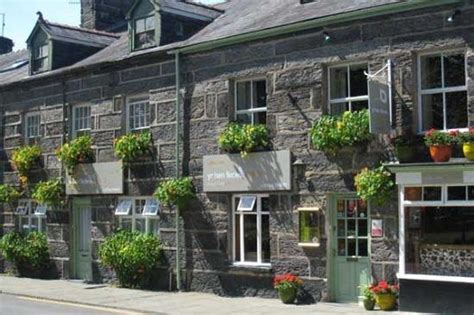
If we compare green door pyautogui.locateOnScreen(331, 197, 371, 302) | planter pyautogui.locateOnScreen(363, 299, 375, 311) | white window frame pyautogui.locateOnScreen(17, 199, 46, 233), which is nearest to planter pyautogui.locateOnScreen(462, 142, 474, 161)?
green door pyautogui.locateOnScreen(331, 197, 371, 302)

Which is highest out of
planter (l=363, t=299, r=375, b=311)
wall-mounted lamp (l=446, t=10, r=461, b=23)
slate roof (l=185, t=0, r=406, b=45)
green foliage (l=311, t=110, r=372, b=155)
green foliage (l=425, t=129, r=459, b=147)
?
slate roof (l=185, t=0, r=406, b=45)

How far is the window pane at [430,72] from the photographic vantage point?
47.1 ft

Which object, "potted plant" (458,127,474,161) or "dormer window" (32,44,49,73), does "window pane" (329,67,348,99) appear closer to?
"potted plant" (458,127,474,161)

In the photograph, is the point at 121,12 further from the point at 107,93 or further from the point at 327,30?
the point at 327,30

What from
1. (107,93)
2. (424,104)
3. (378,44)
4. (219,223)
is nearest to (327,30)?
(378,44)

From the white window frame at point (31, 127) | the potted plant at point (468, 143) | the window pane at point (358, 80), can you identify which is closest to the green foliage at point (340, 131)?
the window pane at point (358, 80)

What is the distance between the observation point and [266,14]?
1816 cm

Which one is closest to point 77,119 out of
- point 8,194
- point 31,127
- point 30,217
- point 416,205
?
point 31,127

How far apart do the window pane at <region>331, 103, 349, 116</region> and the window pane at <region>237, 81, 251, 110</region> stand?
2.46m

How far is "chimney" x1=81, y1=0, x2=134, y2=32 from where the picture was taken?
26.8 m

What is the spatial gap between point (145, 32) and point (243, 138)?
5.32 m

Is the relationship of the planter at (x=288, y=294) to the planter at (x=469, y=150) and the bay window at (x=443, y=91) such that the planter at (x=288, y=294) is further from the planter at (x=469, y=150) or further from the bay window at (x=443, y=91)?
the planter at (x=469, y=150)

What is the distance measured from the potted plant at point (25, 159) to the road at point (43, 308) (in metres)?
6.13

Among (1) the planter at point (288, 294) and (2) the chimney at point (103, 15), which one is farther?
(2) the chimney at point (103, 15)
